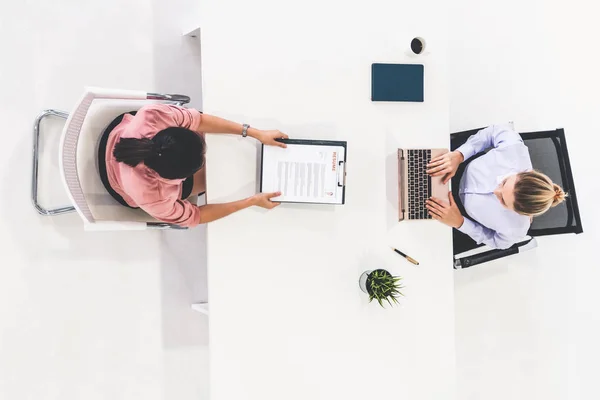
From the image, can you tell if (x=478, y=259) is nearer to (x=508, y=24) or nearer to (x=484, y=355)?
(x=484, y=355)

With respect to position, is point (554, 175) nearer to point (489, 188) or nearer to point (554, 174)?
point (554, 174)

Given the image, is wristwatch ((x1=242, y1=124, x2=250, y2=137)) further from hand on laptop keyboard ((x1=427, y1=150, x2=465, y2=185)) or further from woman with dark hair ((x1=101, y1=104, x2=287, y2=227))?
hand on laptop keyboard ((x1=427, y1=150, x2=465, y2=185))

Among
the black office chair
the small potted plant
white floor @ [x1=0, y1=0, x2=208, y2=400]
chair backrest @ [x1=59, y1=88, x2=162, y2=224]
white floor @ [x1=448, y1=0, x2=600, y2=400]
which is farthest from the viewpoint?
white floor @ [x1=448, y1=0, x2=600, y2=400]

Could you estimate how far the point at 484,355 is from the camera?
2258mm

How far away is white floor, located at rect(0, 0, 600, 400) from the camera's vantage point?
1.89 metres

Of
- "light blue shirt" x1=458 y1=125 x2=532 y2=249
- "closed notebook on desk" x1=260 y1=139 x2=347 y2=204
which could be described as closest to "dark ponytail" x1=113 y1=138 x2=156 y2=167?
"closed notebook on desk" x1=260 y1=139 x2=347 y2=204

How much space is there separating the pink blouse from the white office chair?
0.08m

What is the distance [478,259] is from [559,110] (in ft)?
3.18

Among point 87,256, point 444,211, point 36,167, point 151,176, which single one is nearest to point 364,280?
point 444,211

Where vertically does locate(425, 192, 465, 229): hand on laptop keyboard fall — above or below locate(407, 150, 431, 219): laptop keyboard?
below

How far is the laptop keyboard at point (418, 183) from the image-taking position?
1.56m

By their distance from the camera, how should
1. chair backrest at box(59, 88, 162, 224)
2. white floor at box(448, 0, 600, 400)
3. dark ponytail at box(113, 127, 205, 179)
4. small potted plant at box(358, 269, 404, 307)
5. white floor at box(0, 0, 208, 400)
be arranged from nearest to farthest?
dark ponytail at box(113, 127, 205, 179)
chair backrest at box(59, 88, 162, 224)
small potted plant at box(358, 269, 404, 307)
white floor at box(0, 0, 208, 400)
white floor at box(448, 0, 600, 400)

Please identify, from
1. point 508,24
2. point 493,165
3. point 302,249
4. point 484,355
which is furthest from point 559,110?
point 302,249

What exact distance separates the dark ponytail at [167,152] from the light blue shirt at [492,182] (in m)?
0.93
